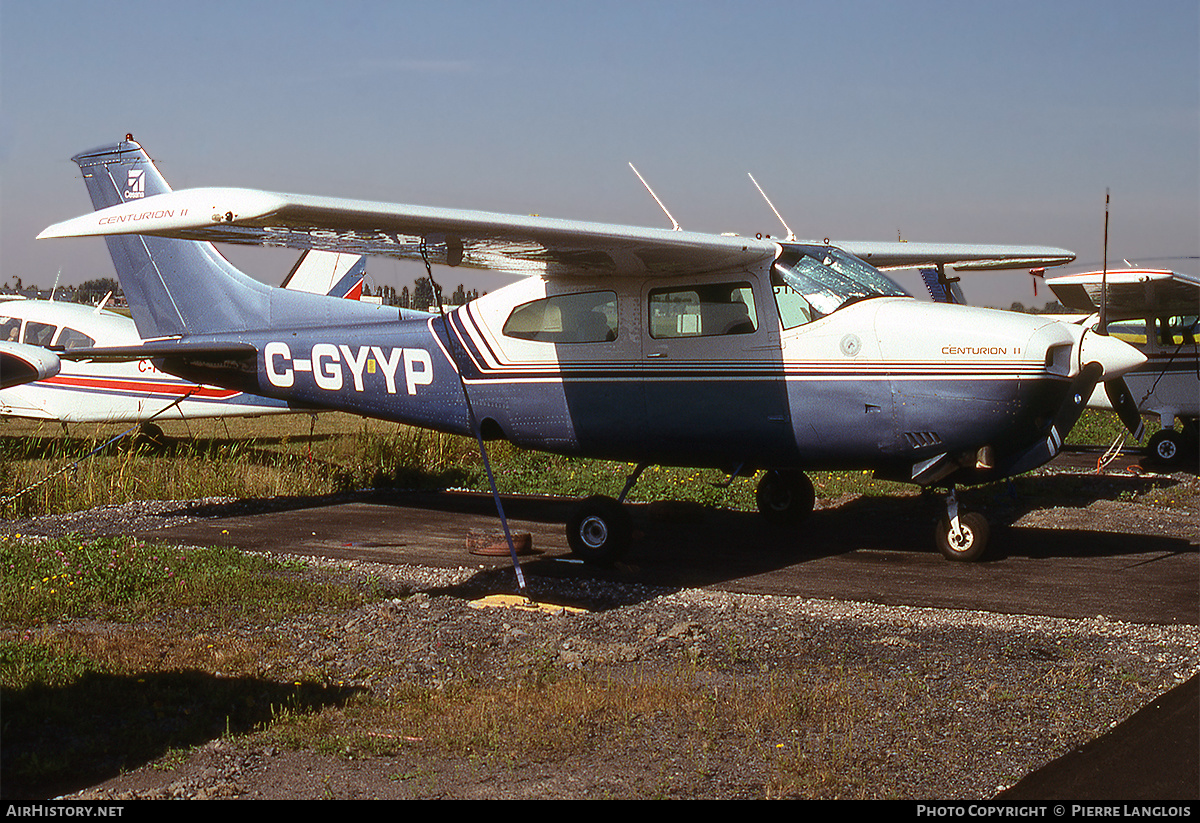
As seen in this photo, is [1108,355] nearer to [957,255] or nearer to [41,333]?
[957,255]

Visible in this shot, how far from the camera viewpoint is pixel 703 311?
869 cm

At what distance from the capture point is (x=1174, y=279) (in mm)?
14977

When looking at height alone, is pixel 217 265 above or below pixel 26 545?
above

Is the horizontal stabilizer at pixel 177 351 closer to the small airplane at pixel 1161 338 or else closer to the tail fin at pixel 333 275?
the tail fin at pixel 333 275

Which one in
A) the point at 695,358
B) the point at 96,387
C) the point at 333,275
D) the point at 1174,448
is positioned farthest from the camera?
the point at 333,275

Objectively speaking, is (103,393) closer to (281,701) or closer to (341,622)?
(341,622)

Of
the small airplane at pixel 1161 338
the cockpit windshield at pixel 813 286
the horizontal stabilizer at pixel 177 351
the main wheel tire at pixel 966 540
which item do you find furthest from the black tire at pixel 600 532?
the small airplane at pixel 1161 338

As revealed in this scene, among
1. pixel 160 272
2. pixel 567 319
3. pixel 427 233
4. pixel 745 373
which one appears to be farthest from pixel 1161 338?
pixel 160 272

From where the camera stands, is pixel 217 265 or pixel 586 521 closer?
pixel 586 521

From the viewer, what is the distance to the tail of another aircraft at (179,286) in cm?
1133

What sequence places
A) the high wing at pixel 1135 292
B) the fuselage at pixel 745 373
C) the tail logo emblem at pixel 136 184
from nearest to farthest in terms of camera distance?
the fuselage at pixel 745 373, the tail logo emblem at pixel 136 184, the high wing at pixel 1135 292

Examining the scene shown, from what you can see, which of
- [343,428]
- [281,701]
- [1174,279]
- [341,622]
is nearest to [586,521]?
[341,622]

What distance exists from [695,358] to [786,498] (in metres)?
2.73

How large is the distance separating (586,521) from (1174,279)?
10.5 metres
